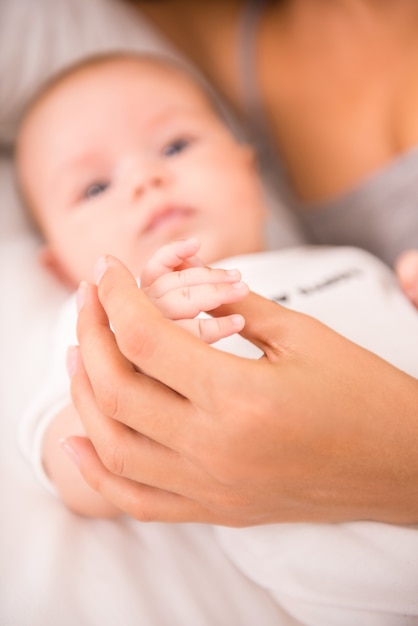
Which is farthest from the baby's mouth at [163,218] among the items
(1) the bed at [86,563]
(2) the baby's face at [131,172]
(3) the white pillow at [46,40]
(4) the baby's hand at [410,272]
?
(3) the white pillow at [46,40]

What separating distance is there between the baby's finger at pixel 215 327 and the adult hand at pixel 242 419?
0.03 meters

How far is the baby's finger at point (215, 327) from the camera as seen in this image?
53 centimetres

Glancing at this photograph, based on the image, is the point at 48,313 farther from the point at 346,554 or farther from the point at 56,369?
the point at 346,554

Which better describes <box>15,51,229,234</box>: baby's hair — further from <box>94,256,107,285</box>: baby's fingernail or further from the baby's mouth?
<box>94,256,107,285</box>: baby's fingernail

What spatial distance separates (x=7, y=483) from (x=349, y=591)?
0.48 m

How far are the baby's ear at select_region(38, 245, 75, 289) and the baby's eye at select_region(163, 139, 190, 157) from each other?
0.29 metres

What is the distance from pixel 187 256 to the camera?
0.61 m

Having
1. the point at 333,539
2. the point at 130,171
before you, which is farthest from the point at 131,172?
the point at 333,539

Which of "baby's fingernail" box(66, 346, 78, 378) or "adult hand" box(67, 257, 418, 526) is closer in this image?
"adult hand" box(67, 257, 418, 526)

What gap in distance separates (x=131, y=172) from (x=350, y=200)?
0.49 metres

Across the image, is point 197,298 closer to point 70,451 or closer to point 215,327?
point 215,327

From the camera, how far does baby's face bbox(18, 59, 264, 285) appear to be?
95cm

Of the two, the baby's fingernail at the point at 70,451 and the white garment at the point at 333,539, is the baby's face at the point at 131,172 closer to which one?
the white garment at the point at 333,539

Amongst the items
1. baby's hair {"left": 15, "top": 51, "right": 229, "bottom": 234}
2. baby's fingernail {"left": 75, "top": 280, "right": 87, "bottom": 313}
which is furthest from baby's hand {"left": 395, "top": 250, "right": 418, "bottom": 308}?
baby's hair {"left": 15, "top": 51, "right": 229, "bottom": 234}
